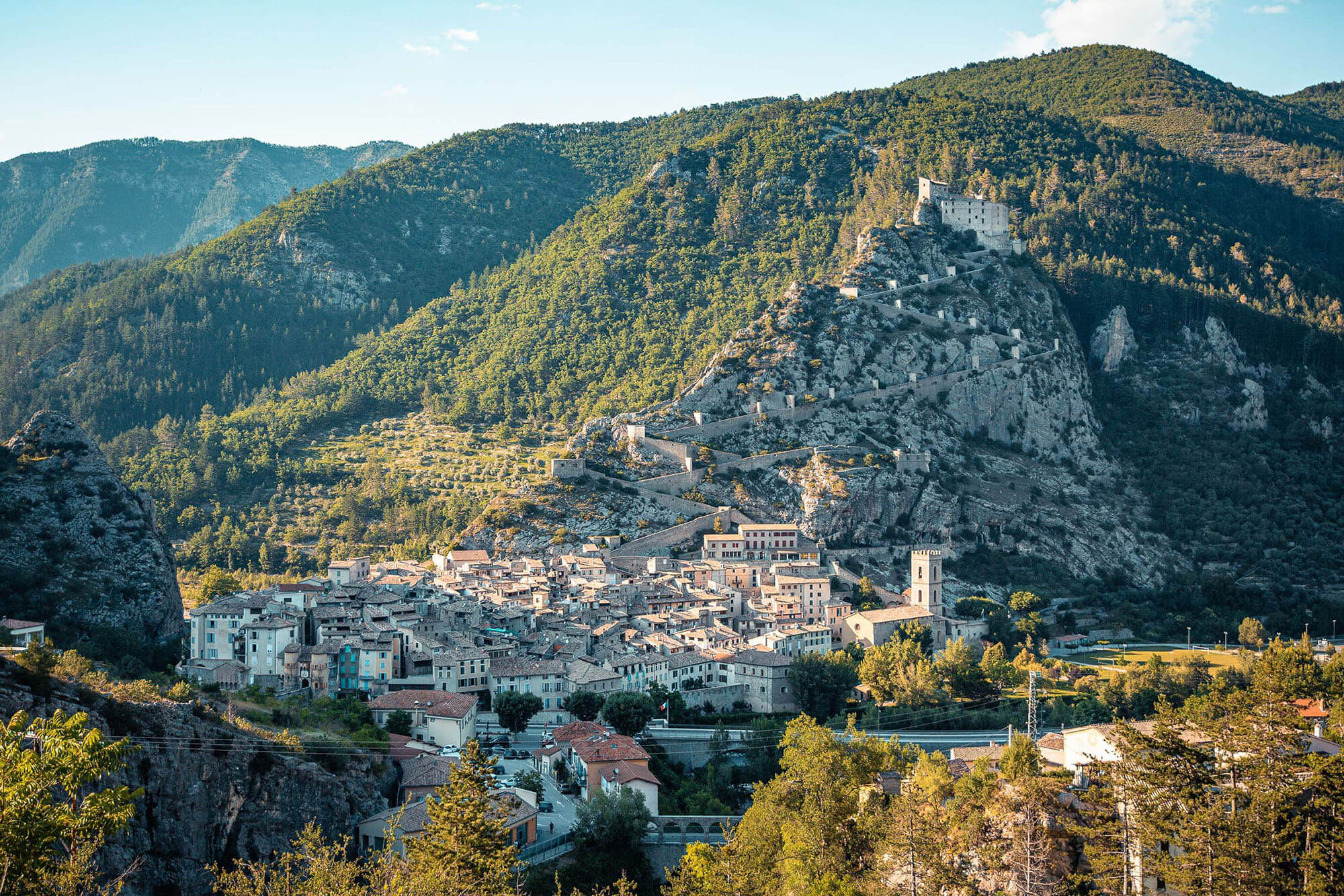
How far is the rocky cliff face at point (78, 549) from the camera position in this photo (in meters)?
54.6

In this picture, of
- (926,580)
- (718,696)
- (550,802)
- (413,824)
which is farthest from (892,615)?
(413,824)

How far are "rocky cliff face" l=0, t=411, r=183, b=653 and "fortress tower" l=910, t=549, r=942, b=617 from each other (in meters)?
39.3

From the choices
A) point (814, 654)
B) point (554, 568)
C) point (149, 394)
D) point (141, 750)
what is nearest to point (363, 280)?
point (149, 394)

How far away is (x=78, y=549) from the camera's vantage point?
2299 inches

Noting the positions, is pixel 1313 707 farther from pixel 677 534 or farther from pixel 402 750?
pixel 677 534

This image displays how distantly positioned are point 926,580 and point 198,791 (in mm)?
49702

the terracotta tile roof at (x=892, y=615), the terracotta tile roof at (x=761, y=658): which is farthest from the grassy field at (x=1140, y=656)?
the terracotta tile roof at (x=761, y=658)

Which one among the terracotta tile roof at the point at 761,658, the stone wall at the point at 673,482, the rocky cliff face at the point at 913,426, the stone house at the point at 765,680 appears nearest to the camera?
the stone house at the point at 765,680

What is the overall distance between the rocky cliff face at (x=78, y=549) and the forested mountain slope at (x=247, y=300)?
70.3 metres

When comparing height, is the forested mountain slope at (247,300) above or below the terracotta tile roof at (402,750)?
above

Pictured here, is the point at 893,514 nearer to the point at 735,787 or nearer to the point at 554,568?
the point at 554,568

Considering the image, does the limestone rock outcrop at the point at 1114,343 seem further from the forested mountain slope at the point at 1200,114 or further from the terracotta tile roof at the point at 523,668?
the terracotta tile roof at the point at 523,668

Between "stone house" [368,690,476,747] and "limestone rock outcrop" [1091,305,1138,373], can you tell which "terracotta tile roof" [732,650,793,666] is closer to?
"stone house" [368,690,476,747]

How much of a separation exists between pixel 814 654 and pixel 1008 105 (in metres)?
116
